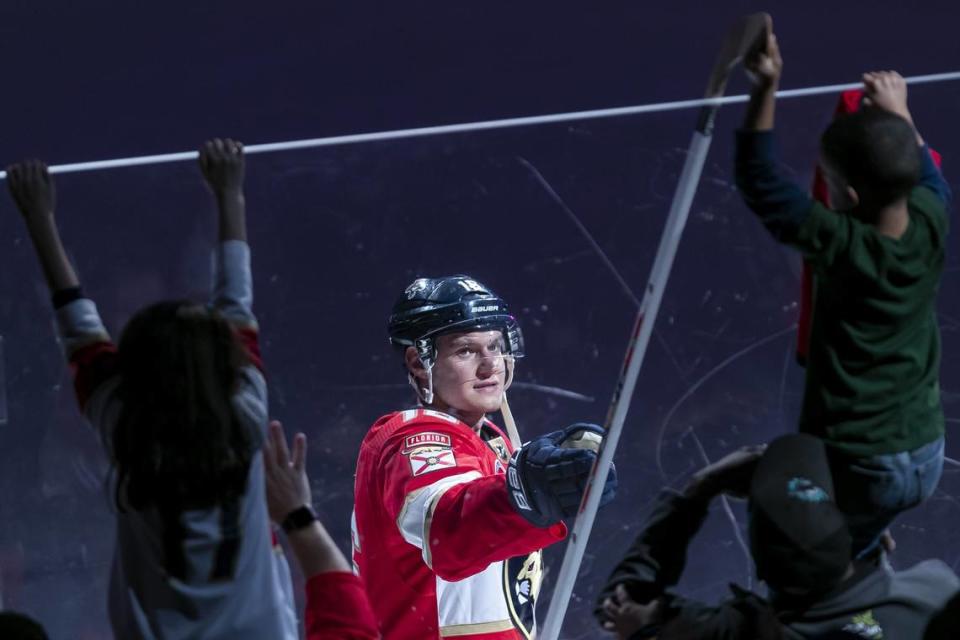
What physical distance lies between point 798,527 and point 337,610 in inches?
26.4

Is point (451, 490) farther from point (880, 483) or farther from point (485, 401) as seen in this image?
point (880, 483)

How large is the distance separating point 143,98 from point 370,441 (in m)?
1.19

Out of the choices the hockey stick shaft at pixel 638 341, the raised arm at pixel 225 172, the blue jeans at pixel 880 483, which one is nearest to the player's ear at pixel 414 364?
the hockey stick shaft at pixel 638 341

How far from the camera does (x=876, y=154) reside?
2043 mm

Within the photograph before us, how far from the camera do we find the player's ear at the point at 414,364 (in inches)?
125

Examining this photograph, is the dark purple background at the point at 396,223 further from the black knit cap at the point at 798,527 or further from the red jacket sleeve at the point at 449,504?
the black knit cap at the point at 798,527

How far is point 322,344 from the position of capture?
3.66 meters

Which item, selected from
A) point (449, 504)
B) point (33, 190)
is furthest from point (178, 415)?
point (449, 504)

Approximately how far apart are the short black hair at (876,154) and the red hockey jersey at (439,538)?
3.27 ft

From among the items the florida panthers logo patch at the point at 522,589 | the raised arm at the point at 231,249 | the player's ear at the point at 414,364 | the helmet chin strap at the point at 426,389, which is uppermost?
the raised arm at the point at 231,249

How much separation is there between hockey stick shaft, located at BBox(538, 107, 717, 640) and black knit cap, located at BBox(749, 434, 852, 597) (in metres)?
0.39

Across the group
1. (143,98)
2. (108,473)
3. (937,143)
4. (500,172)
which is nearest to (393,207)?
(500,172)

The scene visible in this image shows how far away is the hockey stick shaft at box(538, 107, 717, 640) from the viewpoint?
7.59ft

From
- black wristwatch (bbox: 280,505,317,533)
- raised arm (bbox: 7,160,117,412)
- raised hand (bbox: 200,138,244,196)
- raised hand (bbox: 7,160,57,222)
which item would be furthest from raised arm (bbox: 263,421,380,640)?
raised hand (bbox: 7,160,57,222)
